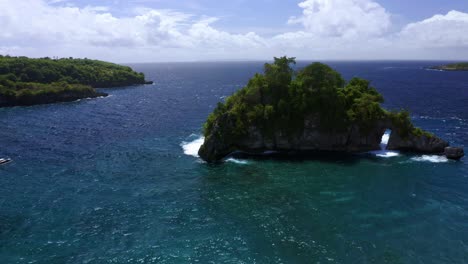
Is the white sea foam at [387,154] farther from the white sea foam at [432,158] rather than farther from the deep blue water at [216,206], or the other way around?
the white sea foam at [432,158]

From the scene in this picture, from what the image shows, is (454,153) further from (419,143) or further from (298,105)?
(298,105)

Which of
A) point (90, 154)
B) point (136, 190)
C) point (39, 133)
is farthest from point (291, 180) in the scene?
point (39, 133)

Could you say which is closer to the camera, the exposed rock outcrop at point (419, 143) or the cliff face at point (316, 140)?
the exposed rock outcrop at point (419, 143)

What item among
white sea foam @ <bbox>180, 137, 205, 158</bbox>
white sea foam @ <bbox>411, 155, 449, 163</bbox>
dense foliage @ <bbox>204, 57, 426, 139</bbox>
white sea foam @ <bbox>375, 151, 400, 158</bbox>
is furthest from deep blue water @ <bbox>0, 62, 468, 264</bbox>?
dense foliage @ <bbox>204, 57, 426, 139</bbox>

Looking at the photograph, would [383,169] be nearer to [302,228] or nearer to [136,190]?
[302,228]

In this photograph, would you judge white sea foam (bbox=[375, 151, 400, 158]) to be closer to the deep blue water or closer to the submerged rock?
the deep blue water

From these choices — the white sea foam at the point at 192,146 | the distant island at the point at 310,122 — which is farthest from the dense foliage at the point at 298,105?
the white sea foam at the point at 192,146
